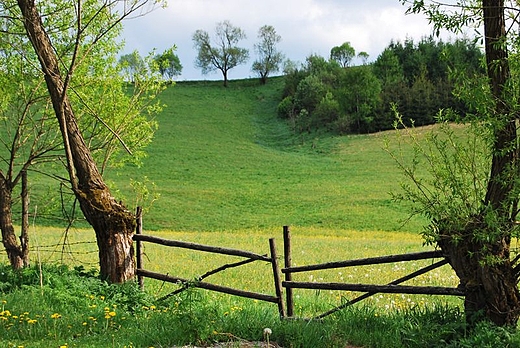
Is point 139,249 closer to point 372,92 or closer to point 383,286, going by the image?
point 383,286

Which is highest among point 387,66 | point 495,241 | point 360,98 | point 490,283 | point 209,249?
point 387,66

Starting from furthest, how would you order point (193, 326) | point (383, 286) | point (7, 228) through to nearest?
point (7, 228) < point (383, 286) < point (193, 326)

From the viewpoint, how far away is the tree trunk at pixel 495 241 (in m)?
5.70

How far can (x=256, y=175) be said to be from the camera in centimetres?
4375

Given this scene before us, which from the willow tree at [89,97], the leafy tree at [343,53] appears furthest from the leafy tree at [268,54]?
the willow tree at [89,97]

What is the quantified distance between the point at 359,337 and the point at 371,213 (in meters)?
23.5

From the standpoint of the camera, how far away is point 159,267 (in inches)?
557

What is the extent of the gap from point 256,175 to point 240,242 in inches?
945

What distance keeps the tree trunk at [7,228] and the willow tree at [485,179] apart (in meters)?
7.08

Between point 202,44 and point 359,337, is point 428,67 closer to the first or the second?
point 202,44

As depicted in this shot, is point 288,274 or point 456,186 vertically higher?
point 456,186

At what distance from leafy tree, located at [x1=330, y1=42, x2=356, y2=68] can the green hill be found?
25.1 m

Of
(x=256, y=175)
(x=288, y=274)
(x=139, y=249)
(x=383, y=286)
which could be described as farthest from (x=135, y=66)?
(x=256, y=175)

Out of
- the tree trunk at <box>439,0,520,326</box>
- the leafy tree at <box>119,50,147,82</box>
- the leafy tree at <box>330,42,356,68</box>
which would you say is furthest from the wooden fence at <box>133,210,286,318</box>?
the leafy tree at <box>330,42,356,68</box>
